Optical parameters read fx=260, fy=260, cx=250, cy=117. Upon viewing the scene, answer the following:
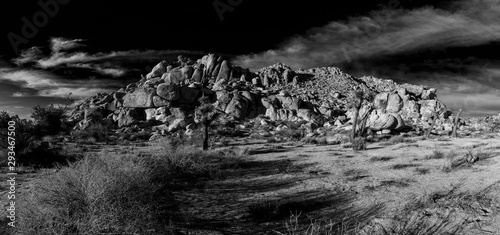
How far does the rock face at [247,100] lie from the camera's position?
2251 inches

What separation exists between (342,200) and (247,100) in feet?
209

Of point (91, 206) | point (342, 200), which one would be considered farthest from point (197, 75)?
point (91, 206)

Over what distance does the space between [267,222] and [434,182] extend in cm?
673

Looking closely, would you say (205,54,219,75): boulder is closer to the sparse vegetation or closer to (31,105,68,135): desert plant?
(31,105,68,135): desert plant

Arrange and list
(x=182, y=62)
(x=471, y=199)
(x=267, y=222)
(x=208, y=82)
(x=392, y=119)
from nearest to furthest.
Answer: (x=267, y=222) < (x=471, y=199) < (x=392, y=119) < (x=208, y=82) < (x=182, y=62)

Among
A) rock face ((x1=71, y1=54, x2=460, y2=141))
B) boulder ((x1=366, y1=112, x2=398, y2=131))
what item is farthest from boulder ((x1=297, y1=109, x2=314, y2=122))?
boulder ((x1=366, y1=112, x2=398, y2=131))

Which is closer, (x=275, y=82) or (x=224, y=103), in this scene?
(x=224, y=103)

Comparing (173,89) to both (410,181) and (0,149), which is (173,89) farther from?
(410,181)

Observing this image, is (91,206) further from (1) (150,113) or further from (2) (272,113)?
(2) (272,113)

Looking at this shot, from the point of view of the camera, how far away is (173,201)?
718 centimetres

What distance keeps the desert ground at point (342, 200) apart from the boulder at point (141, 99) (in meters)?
55.3

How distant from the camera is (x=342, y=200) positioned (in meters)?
7.38

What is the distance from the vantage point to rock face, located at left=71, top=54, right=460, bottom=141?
57.2m

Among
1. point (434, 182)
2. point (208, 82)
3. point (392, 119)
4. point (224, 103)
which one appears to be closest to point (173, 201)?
point (434, 182)
